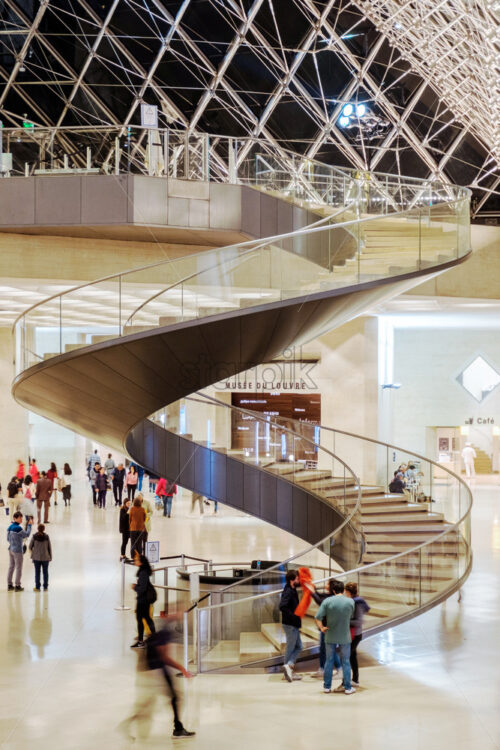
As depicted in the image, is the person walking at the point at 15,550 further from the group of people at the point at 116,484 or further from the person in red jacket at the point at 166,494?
the group of people at the point at 116,484

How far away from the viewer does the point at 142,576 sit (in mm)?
9016

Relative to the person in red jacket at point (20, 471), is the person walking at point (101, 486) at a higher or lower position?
lower

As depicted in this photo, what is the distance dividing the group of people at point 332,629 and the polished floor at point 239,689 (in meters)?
0.18

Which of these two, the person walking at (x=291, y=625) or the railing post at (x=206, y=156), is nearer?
the person walking at (x=291, y=625)

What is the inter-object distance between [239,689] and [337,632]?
3.39ft

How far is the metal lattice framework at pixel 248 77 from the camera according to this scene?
3281 cm

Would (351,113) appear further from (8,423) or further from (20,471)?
(20,471)

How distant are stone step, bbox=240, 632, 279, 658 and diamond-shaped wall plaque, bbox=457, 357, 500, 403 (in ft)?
89.0

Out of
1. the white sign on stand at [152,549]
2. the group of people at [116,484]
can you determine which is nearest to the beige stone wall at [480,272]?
the group of people at [116,484]

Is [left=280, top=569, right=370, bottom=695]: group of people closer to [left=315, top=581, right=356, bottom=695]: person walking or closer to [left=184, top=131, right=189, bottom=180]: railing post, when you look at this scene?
[left=315, top=581, right=356, bottom=695]: person walking

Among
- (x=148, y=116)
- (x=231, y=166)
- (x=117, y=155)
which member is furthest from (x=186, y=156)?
(x=148, y=116)

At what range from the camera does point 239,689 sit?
8.30 meters

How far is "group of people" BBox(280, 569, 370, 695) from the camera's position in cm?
826

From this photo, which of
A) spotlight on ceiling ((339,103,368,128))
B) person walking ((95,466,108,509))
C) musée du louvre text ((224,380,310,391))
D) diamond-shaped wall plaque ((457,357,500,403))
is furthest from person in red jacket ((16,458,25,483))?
diamond-shaped wall plaque ((457,357,500,403))
